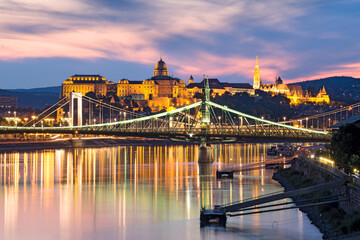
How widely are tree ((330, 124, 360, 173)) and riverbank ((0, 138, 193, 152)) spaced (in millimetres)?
53229

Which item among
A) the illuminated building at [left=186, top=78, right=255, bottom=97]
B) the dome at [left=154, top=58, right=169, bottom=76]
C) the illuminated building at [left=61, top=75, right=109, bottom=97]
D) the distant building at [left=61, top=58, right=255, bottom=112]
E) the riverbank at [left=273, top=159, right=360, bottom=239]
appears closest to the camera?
the riverbank at [left=273, top=159, right=360, bottom=239]

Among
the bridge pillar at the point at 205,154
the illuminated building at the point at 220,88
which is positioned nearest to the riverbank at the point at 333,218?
the bridge pillar at the point at 205,154

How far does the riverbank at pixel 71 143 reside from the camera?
7720 centimetres

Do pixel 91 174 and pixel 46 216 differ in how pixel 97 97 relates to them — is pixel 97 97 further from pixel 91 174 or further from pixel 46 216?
pixel 46 216

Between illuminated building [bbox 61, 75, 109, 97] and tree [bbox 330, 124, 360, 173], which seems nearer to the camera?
tree [bbox 330, 124, 360, 173]

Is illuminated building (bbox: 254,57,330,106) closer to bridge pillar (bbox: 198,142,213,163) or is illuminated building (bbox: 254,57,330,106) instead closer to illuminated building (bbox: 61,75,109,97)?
illuminated building (bbox: 61,75,109,97)

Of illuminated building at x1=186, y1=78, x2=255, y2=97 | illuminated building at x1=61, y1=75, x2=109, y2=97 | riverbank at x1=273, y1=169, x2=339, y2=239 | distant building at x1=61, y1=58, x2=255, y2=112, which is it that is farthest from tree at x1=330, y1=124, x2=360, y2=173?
illuminated building at x1=186, y1=78, x2=255, y2=97

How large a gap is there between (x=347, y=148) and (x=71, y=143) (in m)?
62.5

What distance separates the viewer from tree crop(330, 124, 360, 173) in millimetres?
23698

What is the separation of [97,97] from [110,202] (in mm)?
119131

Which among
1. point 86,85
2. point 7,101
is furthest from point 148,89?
point 7,101

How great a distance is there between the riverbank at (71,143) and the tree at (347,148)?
2096 inches

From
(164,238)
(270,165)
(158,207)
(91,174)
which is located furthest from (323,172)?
Result: (270,165)

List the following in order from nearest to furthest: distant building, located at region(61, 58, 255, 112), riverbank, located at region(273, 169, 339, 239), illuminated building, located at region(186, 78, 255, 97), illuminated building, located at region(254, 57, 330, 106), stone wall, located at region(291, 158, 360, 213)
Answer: stone wall, located at region(291, 158, 360, 213), riverbank, located at region(273, 169, 339, 239), distant building, located at region(61, 58, 255, 112), illuminated building, located at region(186, 78, 255, 97), illuminated building, located at region(254, 57, 330, 106)
